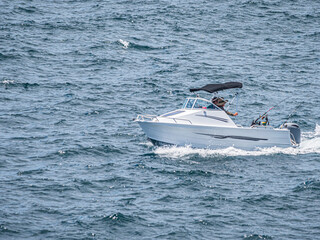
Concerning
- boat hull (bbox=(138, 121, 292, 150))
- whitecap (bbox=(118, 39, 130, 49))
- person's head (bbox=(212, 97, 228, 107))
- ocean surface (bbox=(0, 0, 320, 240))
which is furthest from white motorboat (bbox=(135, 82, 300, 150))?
whitecap (bbox=(118, 39, 130, 49))

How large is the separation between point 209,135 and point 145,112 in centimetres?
658

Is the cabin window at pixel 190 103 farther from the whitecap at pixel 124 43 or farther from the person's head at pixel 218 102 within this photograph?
the whitecap at pixel 124 43

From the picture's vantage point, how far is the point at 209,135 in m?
27.2

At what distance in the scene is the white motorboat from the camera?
88.3 ft

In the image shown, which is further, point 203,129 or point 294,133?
point 294,133

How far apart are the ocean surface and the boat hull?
47 centimetres

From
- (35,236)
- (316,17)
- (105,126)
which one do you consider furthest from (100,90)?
(316,17)

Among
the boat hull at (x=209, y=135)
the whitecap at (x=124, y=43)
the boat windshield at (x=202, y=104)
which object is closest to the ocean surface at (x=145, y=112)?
the whitecap at (x=124, y=43)

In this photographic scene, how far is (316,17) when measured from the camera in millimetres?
57688

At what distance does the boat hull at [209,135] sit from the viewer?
26891mm

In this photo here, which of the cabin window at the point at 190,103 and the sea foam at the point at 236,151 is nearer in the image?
the sea foam at the point at 236,151

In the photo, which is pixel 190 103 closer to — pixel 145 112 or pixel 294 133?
pixel 145 112

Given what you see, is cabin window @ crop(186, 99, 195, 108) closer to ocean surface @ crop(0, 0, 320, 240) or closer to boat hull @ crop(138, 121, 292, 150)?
boat hull @ crop(138, 121, 292, 150)

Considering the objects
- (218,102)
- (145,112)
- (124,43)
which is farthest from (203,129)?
(124,43)
